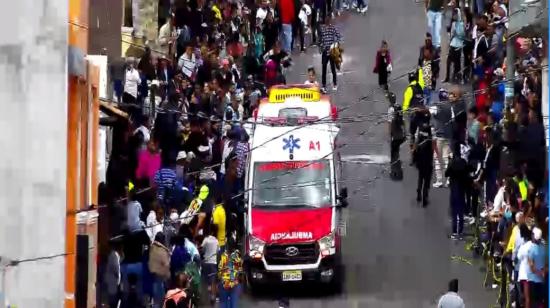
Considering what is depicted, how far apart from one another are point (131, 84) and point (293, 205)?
4.73 meters

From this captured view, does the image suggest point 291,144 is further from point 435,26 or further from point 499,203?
point 435,26

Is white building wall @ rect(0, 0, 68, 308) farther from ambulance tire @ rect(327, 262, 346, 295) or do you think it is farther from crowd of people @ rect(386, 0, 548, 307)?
ambulance tire @ rect(327, 262, 346, 295)

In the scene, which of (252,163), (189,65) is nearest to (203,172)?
(252,163)

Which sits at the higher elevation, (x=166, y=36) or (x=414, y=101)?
(x=166, y=36)

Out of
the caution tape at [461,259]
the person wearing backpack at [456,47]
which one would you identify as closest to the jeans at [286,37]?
the person wearing backpack at [456,47]

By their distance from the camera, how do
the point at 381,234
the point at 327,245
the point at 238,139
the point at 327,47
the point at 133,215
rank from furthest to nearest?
A: the point at 327,47
the point at 238,139
the point at 381,234
the point at 327,245
the point at 133,215

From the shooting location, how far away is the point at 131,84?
26.3 m

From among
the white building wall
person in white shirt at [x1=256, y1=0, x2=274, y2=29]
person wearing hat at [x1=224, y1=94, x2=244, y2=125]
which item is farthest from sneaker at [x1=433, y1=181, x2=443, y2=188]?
the white building wall

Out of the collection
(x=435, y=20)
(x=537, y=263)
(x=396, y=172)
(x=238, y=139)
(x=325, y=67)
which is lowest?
(x=537, y=263)

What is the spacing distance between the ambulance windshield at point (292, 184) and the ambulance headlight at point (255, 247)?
682mm

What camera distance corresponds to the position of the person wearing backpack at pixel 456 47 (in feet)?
102

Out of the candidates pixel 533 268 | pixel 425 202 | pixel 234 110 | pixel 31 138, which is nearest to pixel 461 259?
pixel 425 202

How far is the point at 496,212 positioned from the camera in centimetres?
2238

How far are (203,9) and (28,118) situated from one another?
21.6m
